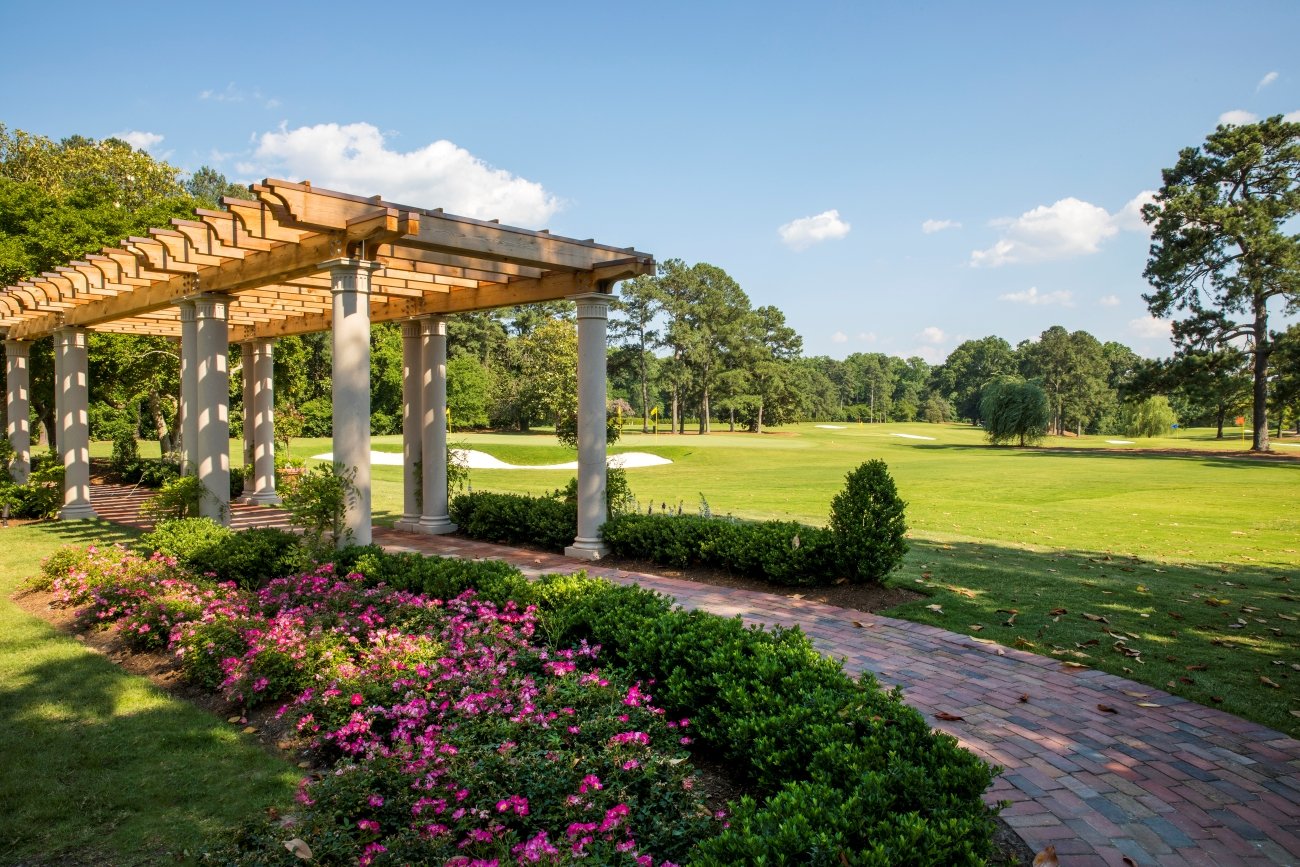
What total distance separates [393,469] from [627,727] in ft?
67.6

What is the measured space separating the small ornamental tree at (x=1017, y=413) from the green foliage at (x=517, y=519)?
120 feet

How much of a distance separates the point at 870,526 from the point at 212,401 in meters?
8.03

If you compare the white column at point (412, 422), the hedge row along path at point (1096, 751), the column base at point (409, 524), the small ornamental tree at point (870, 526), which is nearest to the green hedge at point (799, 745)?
the hedge row along path at point (1096, 751)

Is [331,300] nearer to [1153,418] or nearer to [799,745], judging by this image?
[799,745]

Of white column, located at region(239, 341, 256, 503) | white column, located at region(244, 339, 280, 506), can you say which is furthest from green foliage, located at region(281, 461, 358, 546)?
white column, located at region(239, 341, 256, 503)

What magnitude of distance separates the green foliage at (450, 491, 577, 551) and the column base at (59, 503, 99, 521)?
22.1ft

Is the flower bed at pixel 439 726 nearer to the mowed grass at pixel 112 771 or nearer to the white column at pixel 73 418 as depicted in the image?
the mowed grass at pixel 112 771

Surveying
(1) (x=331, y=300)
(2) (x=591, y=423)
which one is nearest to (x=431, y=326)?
(1) (x=331, y=300)

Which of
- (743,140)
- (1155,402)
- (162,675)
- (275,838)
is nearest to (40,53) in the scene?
(743,140)

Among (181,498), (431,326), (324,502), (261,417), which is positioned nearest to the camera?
(324,502)

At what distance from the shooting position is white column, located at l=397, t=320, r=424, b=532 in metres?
10.6

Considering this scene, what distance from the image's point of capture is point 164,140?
107ft

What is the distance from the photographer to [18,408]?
1324 centimetres

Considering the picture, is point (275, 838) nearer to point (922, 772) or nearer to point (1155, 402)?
point (922, 772)
